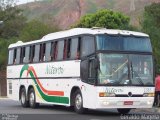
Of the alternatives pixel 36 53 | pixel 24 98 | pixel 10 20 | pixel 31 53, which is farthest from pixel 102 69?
pixel 10 20

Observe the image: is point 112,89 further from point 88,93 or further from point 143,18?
point 143,18

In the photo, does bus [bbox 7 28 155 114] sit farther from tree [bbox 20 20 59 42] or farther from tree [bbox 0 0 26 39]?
tree [bbox 0 0 26 39]

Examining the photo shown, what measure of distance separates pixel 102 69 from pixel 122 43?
155 cm

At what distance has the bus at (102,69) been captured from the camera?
21500 millimetres

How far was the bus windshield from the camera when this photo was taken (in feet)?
72.1

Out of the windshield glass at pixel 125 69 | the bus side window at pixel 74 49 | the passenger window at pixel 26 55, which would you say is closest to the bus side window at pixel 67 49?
the bus side window at pixel 74 49

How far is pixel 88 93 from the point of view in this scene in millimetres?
22031

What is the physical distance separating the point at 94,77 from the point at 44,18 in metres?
86.9

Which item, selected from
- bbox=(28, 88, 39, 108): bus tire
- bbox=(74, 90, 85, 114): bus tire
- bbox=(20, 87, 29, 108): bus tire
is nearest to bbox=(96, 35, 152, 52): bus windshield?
bbox=(74, 90, 85, 114): bus tire

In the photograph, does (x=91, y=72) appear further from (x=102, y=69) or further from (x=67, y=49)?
(x=67, y=49)

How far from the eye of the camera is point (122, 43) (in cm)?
2236

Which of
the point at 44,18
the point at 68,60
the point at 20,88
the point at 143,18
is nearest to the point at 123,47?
the point at 68,60

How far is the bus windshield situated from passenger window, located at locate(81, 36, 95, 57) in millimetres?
349

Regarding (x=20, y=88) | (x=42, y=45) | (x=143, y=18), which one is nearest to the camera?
(x=42, y=45)
